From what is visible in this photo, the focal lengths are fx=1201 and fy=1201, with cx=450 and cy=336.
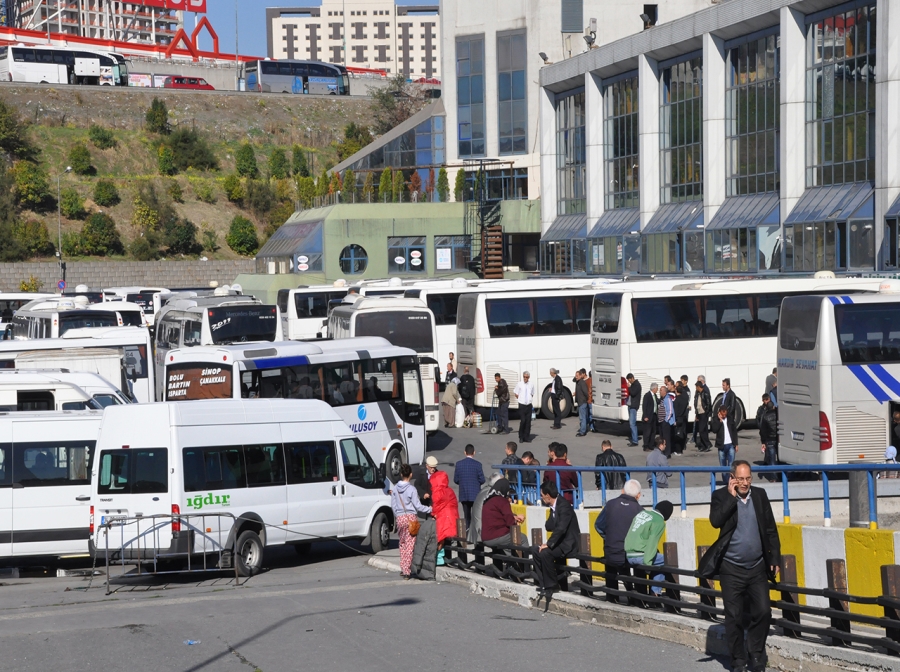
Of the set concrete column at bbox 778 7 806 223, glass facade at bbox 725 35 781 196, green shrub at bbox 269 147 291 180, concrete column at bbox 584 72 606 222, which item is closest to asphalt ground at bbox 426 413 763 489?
concrete column at bbox 778 7 806 223

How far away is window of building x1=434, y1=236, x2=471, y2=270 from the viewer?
62844 millimetres

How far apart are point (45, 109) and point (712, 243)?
77.5 m

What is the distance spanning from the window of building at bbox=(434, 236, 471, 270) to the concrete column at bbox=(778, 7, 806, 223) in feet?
77.6

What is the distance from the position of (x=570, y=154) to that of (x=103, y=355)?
1406 inches

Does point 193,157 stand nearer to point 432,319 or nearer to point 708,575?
point 432,319

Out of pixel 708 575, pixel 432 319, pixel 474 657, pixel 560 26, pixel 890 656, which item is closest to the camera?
pixel 890 656

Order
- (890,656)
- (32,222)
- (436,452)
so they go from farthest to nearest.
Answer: (32,222), (436,452), (890,656)

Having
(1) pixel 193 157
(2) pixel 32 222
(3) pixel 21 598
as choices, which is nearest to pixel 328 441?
(3) pixel 21 598

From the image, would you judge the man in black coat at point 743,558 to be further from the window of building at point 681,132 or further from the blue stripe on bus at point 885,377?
the window of building at point 681,132

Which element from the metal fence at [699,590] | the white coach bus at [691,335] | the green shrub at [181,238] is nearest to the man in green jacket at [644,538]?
the metal fence at [699,590]

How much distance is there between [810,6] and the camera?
40.5 metres

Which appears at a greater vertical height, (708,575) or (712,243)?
(712,243)

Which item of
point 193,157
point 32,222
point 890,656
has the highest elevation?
point 193,157

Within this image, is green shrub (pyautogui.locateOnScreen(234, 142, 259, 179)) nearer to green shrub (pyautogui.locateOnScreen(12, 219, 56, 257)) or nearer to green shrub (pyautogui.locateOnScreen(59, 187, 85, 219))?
green shrub (pyautogui.locateOnScreen(59, 187, 85, 219))
